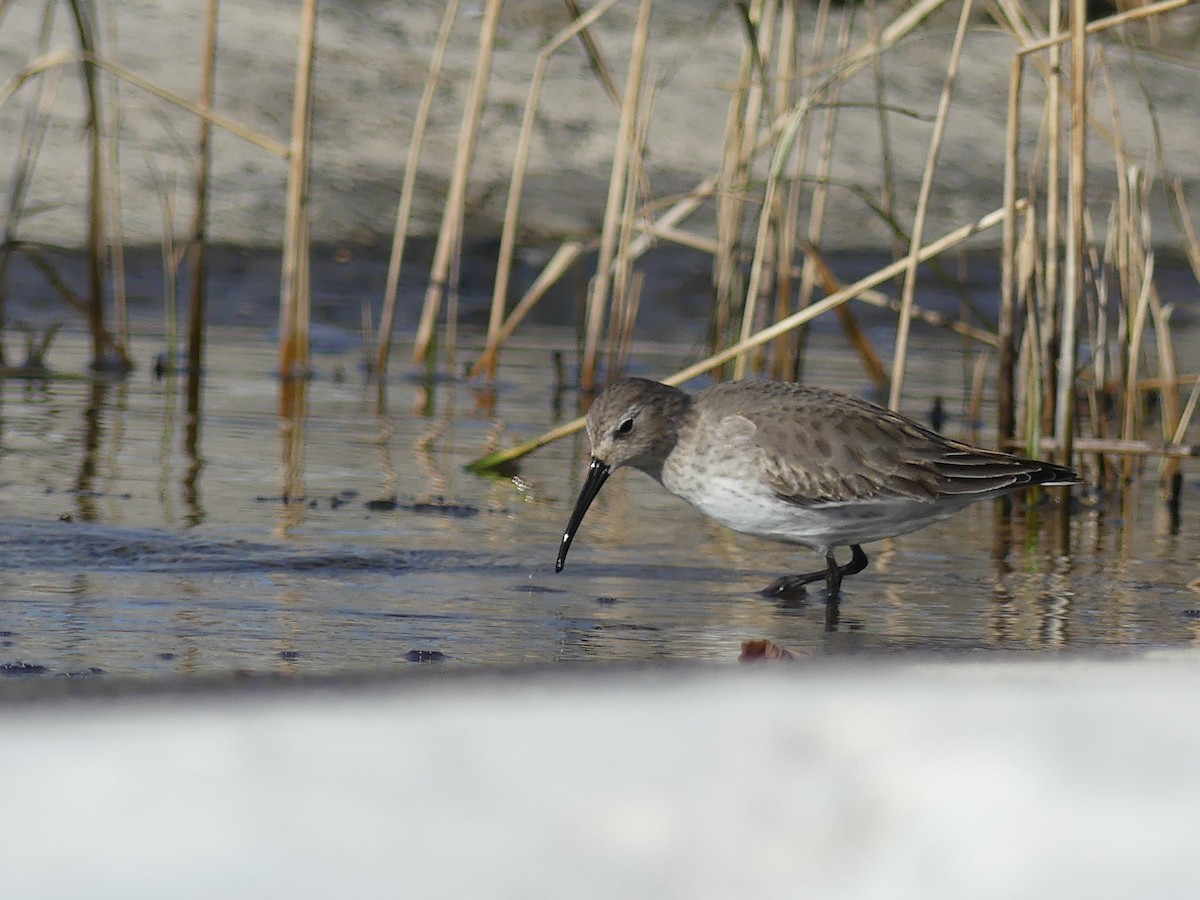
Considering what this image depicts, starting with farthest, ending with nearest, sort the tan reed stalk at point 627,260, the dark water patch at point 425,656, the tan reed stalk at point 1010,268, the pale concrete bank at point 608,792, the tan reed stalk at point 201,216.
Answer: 1. the tan reed stalk at point 201,216
2. the tan reed stalk at point 627,260
3. the tan reed stalk at point 1010,268
4. the dark water patch at point 425,656
5. the pale concrete bank at point 608,792

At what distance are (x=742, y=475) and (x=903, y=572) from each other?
0.76 metres

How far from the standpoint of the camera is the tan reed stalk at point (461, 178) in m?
7.33

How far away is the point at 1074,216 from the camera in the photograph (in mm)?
5746

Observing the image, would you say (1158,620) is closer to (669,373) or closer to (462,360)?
(669,373)

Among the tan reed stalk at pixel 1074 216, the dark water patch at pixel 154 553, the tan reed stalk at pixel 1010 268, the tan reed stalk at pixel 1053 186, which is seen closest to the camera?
the dark water patch at pixel 154 553

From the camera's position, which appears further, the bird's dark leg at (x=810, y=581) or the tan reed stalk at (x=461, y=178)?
the tan reed stalk at (x=461, y=178)

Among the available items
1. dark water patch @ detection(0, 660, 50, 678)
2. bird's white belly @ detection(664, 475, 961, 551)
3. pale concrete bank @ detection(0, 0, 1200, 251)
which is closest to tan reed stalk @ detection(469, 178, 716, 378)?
bird's white belly @ detection(664, 475, 961, 551)

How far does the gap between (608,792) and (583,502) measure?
11.5 ft

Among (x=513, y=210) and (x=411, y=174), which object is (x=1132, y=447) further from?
(x=411, y=174)

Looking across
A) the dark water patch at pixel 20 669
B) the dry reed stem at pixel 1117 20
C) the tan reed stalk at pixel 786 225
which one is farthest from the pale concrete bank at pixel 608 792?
the tan reed stalk at pixel 786 225

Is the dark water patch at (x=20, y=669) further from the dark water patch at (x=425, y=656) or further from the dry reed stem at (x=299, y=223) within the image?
the dry reed stem at (x=299, y=223)

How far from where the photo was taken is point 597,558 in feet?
17.3

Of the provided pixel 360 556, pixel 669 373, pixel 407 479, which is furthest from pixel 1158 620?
pixel 669 373

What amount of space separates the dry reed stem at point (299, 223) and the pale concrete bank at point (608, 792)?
6043 millimetres
